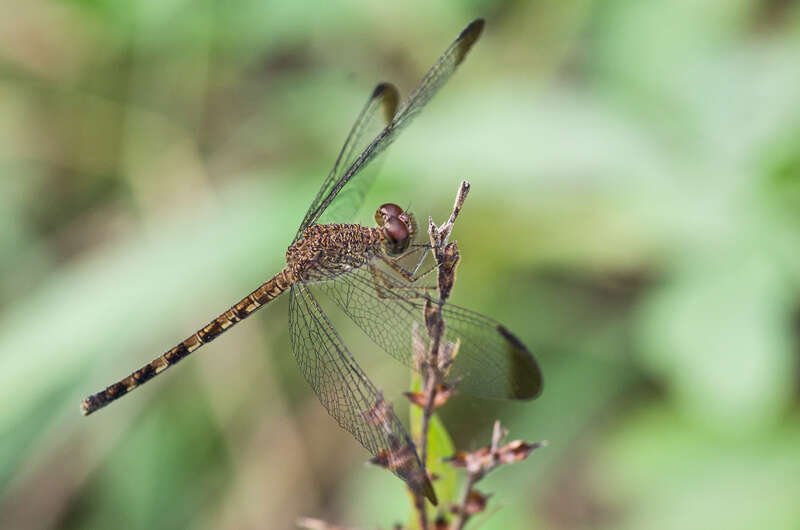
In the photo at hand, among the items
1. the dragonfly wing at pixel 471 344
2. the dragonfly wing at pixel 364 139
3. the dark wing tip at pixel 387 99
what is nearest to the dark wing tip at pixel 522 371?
the dragonfly wing at pixel 471 344

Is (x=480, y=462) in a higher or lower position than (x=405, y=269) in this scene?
lower

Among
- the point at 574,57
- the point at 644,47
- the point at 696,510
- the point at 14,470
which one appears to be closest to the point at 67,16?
the point at 14,470

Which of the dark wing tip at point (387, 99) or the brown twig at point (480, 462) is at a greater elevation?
the dark wing tip at point (387, 99)

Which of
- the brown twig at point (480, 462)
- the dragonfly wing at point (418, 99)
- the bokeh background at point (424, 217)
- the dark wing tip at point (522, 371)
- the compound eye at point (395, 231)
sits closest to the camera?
the brown twig at point (480, 462)

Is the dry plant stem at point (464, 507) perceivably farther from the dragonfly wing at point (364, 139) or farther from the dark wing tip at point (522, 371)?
the dragonfly wing at point (364, 139)

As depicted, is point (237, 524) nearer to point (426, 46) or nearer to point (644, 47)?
point (426, 46)

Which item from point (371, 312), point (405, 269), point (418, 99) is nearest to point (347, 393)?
point (371, 312)

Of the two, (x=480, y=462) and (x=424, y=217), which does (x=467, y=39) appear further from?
(x=480, y=462)

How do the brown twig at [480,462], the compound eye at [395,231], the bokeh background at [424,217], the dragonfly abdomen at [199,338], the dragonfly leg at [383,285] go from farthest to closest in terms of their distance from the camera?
the bokeh background at [424,217] → the dragonfly abdomen at [199,338] → the compound eye at [395,231] → the dragonfly leg at [383,285] → the brown twig at [480,462]
